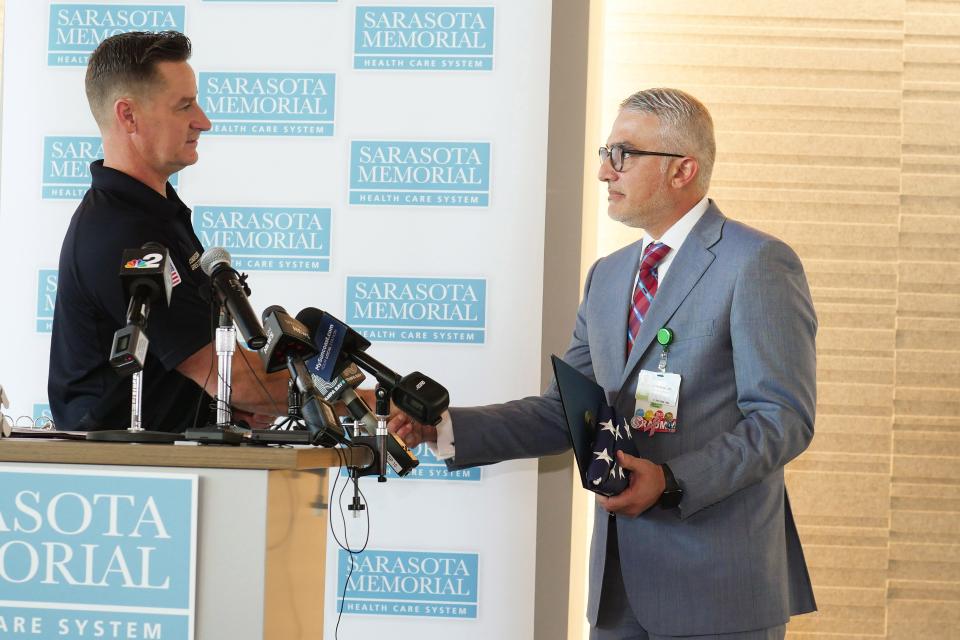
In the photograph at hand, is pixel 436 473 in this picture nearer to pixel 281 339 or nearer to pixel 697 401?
pixel 697 401

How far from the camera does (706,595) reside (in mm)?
2467

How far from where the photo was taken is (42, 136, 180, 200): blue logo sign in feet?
12.9

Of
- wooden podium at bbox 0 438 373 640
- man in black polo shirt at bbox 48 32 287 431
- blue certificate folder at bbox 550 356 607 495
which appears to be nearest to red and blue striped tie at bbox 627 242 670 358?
blue certificate folder at bbox 550 356 607 495

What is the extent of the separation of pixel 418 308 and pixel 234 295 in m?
1.66

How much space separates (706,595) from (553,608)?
Result: 4.07 ft

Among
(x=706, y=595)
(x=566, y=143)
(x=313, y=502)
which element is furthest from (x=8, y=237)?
(x=706, y=595)

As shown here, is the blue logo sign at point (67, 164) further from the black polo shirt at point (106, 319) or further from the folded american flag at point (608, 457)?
the folded american flag at point (608, 457)

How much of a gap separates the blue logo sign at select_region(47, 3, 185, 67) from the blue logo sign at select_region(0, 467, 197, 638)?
8.39 feet

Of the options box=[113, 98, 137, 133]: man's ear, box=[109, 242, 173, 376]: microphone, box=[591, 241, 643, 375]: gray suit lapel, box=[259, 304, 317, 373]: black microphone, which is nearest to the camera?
box=[259, 304, 317, 373]: black microphone

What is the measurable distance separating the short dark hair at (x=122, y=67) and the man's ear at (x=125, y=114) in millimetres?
26

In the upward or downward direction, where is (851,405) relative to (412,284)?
downward

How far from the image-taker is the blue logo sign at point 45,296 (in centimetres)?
390

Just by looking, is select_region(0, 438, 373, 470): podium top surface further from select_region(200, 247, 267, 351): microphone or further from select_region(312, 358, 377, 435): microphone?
select_region(312, 358, 377, 435): microphone

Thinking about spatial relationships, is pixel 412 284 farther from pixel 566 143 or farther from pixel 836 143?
pixel 836 143
